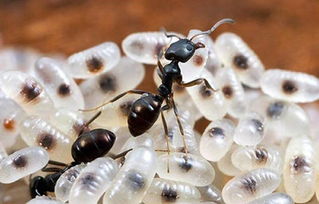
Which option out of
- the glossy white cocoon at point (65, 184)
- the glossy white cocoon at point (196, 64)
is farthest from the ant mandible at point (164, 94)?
the glossy white cocoon at point (65, 184)

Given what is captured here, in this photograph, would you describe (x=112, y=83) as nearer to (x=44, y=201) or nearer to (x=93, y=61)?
(x=93, y=61)

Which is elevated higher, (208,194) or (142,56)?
(142,56)

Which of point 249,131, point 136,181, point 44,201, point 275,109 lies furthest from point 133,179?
point 275,109

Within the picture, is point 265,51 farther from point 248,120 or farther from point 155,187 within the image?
point 155,187

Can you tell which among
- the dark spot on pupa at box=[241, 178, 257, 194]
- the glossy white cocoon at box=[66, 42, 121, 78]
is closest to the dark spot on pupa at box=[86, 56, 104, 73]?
the glossy white cocoon at box=[66, 42, 121, 78]

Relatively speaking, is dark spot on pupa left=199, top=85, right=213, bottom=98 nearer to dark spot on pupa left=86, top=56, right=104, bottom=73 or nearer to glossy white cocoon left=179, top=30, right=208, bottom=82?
glossy white cocoon left=179, top=30, right=208, bottom=82

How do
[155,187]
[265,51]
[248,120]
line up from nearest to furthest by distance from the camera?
[155,187] < [248,120] < [265,51]

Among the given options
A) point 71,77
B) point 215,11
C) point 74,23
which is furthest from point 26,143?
point 215,11

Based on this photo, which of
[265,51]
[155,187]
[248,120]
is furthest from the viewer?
[265,51]
